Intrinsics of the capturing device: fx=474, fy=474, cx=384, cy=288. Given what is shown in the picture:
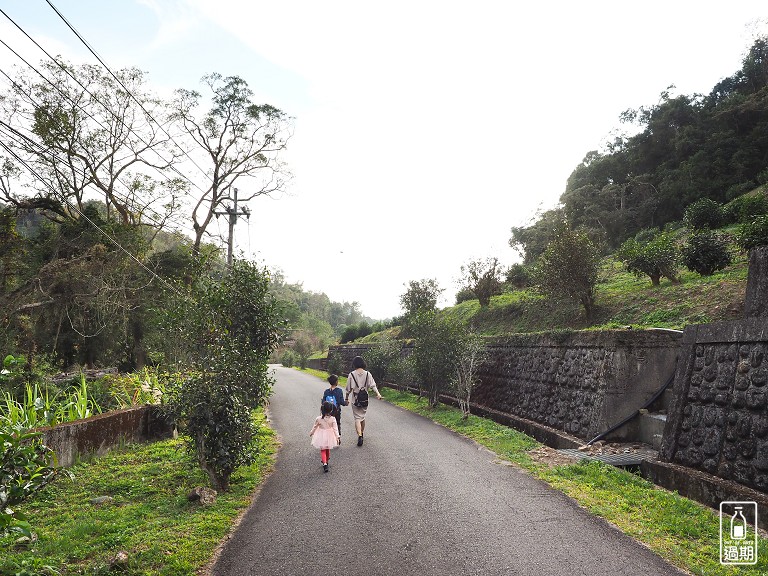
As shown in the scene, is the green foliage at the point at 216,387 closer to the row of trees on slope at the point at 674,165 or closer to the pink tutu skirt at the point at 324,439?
the pink tutu skirt at the point at 324,439

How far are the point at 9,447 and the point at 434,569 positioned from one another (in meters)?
3.47

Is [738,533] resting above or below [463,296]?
below

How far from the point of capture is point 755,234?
10328 millimetres

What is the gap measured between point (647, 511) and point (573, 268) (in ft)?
30.4

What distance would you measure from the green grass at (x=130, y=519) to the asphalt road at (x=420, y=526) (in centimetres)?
33

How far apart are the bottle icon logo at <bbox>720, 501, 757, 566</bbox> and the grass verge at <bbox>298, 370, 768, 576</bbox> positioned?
57 millimetres

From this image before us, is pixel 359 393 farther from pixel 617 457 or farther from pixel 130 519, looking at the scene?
pixel 130 519

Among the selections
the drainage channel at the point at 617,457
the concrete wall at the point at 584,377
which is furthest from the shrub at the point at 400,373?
the drainage channel at the point at 617,457

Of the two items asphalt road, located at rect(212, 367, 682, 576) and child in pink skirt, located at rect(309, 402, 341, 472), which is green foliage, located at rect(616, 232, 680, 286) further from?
child in pink skirt, located at rect(309, 402, 341, 472)

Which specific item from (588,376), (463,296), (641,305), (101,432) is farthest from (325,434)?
(463,296)

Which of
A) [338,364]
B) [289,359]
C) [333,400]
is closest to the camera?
[333,400]

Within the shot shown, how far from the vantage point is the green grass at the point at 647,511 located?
4.19 m

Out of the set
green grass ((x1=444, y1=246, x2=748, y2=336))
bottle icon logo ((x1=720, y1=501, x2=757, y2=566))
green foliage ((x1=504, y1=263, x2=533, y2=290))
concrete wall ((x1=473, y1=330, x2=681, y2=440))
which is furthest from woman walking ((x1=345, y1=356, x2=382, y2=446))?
green foliage ((x1=504, y1=263, x2=533, y2=290))

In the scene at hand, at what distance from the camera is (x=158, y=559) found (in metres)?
4.21
